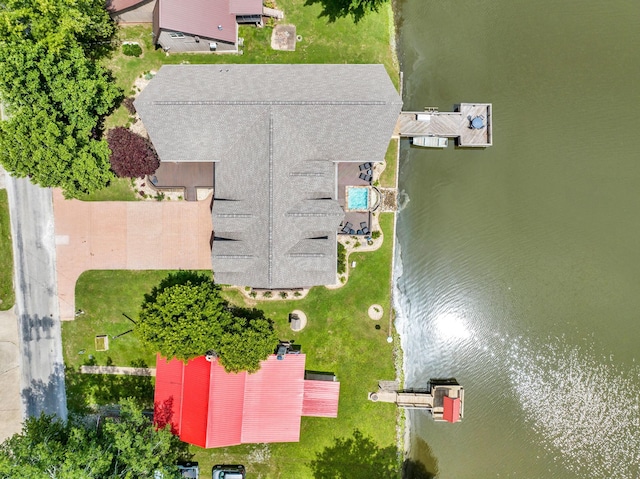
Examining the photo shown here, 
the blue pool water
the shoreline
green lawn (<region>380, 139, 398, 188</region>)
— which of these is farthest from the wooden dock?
green lawn (<region>380, 139, 398, 188</region>)

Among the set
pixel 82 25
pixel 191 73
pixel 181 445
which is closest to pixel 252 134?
pixel 191 73

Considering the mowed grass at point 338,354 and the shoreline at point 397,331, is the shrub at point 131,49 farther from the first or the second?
the shoreline at point 397,331

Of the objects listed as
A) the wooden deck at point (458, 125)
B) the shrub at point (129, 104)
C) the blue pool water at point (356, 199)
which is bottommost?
the blue pool water at point (356, 199)

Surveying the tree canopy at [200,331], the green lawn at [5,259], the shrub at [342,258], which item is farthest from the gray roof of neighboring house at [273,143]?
the green lawn at [5,259]

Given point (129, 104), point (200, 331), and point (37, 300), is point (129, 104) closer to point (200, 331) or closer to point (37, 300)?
point (37, 300)

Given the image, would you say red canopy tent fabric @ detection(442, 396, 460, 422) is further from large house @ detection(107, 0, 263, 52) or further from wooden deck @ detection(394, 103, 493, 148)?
large house @ detection(107, 0, 263, 52)
